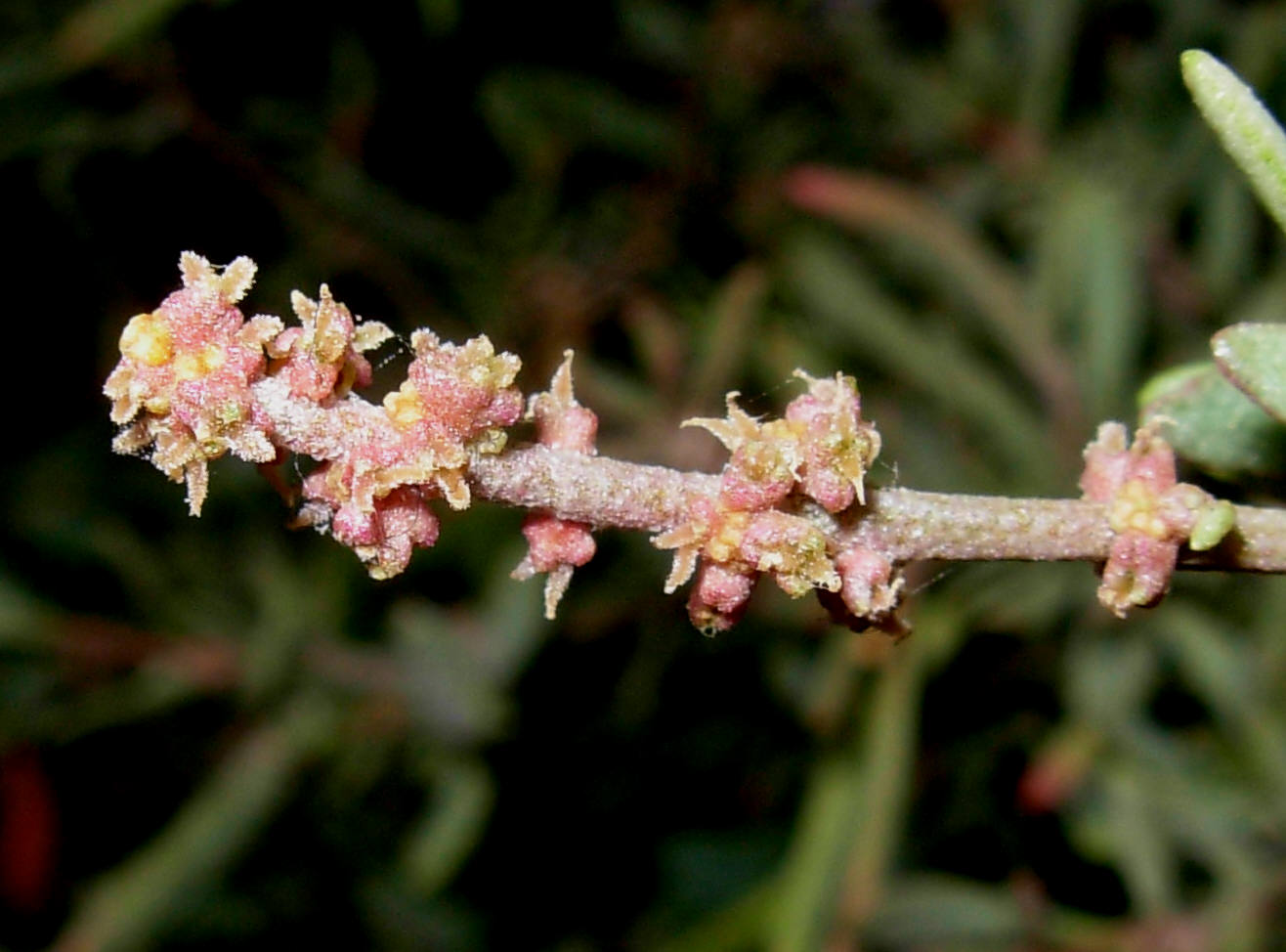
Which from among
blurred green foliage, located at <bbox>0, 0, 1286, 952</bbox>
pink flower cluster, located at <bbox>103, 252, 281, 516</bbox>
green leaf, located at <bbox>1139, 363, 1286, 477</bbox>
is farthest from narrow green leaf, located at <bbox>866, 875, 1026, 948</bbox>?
pink flower cluster, located at <bbox>103, 252, 281, 516</bbox>

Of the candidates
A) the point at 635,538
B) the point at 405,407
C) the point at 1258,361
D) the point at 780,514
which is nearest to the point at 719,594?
the point at 780,514

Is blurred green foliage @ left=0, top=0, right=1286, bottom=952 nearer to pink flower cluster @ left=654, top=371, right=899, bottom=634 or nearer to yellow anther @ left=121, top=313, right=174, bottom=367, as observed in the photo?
pink flower cluster @ left=654, top=371, right=899, bottom=634

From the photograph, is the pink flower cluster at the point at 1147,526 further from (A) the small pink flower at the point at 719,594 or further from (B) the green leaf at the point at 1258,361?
(A) the small pink flower at the point at 719,594

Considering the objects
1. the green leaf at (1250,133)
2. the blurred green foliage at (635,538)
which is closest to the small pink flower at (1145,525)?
the green leaf at (1250,133)

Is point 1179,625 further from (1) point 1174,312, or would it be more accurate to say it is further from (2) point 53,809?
(2) point 53,809

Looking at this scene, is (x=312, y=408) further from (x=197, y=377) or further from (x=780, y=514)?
(x=780, y=514)

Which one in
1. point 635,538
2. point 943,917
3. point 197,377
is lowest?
point 197,377
